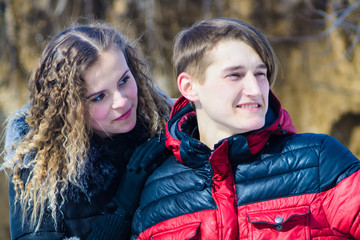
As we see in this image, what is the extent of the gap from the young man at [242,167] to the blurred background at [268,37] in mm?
3138

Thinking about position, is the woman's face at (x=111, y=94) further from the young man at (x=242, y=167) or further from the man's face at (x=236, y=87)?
the man's face at (x=236, y=87)

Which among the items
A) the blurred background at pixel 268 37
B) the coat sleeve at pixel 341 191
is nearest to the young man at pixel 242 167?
the coat sleeve at pixel 341 191

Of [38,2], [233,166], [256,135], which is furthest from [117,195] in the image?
[38,2]

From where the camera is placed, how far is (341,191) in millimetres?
1506

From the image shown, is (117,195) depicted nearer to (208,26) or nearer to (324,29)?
(208,26)

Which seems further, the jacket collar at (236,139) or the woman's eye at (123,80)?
the woman's eye at (123,80)

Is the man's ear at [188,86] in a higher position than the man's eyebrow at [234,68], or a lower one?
lower

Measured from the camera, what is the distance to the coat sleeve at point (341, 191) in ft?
4.86

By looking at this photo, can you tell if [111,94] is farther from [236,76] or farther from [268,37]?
[268,37]

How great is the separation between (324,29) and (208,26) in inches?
163

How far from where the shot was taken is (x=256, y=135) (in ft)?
5.51

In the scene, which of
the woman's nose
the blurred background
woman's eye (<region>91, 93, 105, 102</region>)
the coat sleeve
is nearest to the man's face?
the coat sleeve

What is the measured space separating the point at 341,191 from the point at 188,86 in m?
0.75

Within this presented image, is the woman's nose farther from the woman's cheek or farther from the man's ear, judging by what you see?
the man's ear
